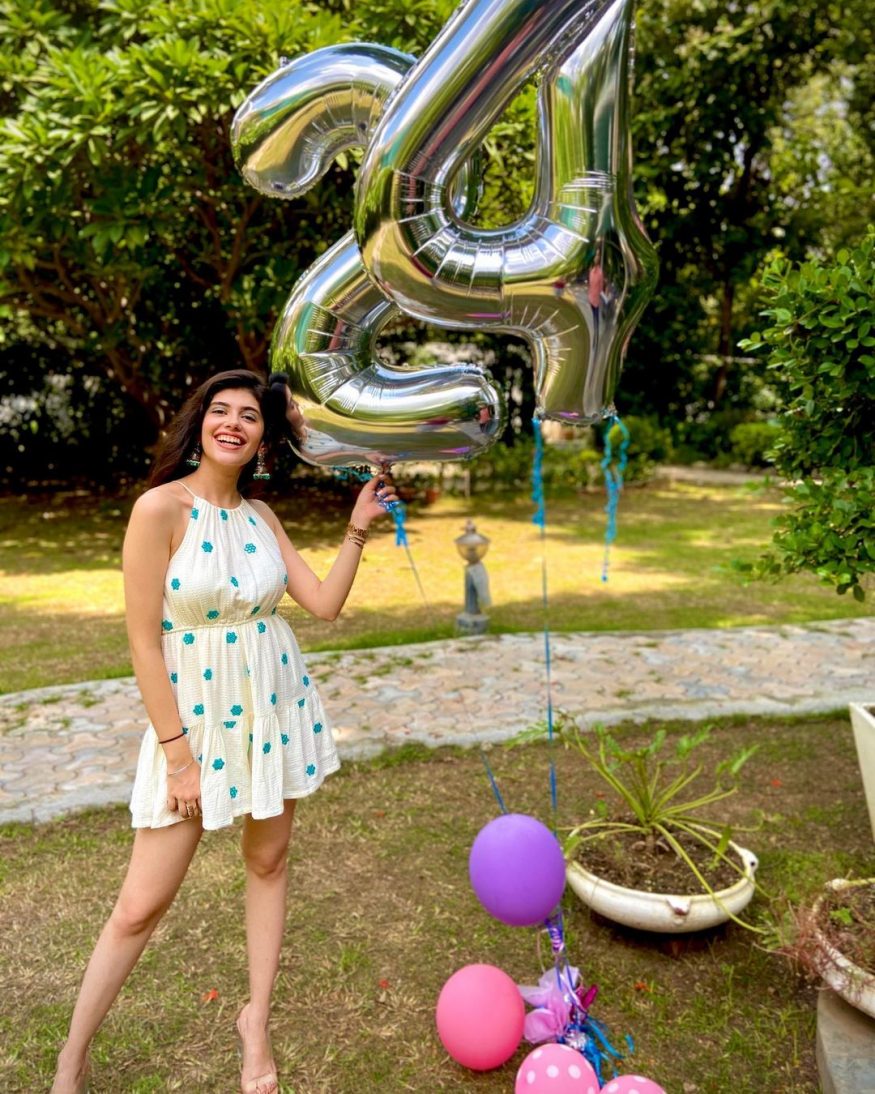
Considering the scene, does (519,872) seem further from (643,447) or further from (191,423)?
(643,447)

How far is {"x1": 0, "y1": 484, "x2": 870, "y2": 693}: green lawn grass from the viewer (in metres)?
6.28

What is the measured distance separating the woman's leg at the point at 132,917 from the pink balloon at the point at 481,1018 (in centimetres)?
74

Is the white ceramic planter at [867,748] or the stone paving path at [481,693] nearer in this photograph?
the white ceramic planter at [867,748]

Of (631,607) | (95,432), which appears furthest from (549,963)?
(95,432)

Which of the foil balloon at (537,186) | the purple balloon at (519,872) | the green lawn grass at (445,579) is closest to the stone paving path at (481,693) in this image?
the green lawn grass at (445,579)

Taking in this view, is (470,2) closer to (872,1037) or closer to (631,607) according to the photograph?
(872,1037)

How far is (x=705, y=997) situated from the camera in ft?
8.40

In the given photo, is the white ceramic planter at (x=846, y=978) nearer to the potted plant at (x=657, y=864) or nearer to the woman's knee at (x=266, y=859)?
the potted plant at (x=657, y=864)

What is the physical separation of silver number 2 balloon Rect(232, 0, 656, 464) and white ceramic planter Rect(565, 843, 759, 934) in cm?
141

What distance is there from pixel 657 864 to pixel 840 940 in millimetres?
648

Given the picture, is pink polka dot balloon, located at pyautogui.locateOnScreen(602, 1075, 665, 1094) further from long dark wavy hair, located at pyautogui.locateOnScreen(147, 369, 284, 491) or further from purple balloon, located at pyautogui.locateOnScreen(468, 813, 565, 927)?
long dark wavy hair, located at pyautogui.locateOnScreen(147, 369, 284, 491)

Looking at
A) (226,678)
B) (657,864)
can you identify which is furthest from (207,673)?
(657,864)

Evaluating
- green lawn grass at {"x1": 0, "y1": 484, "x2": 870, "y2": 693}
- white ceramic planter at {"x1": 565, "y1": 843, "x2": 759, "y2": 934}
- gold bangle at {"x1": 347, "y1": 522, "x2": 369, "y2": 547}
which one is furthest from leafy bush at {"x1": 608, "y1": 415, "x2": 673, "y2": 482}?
gold bangle at {"x1": 347, "y1": 522, "x2": 369, "y2": 547}

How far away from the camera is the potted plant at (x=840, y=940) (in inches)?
85.7
